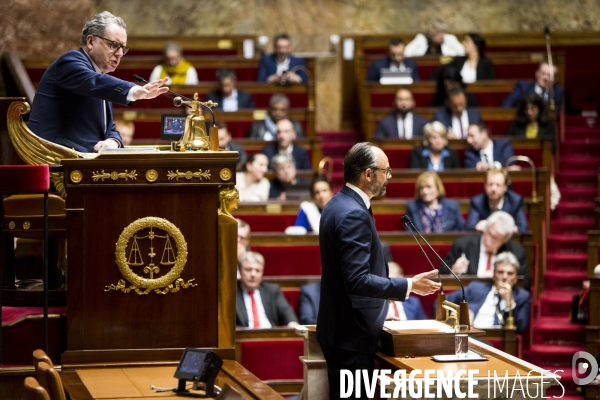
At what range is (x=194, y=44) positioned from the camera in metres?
9.13

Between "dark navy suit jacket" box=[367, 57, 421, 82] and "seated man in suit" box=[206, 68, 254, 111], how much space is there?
105 cm

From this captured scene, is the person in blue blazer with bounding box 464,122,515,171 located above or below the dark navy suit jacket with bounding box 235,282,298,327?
above

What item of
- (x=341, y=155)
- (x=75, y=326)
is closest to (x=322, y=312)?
(x=75, y=326)

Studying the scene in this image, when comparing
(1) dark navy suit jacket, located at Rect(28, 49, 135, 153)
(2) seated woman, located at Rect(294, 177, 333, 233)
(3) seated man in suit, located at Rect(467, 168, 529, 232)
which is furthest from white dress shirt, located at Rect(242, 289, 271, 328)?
(1) dark navy suit jacket, located at Rect(28, 49, 135, 153)

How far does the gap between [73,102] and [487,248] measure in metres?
2.94

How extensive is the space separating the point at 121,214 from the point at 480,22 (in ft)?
23.2

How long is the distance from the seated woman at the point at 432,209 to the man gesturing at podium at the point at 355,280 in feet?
9.40

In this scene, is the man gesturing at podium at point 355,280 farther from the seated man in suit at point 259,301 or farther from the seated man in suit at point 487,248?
the seated man in suit at point 487,248

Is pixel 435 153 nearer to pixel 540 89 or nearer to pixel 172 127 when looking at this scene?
pixel 540 89

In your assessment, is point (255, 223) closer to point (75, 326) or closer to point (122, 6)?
point (75, 326)

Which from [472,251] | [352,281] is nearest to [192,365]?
[352,281]

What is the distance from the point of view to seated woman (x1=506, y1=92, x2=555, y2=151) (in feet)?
23.7

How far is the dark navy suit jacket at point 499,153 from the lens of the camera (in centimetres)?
689

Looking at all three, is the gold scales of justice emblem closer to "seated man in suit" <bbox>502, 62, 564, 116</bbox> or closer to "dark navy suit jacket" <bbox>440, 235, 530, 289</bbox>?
"dark navy suit jacket" <bbox>440, 235, 530, 289</bbox>
